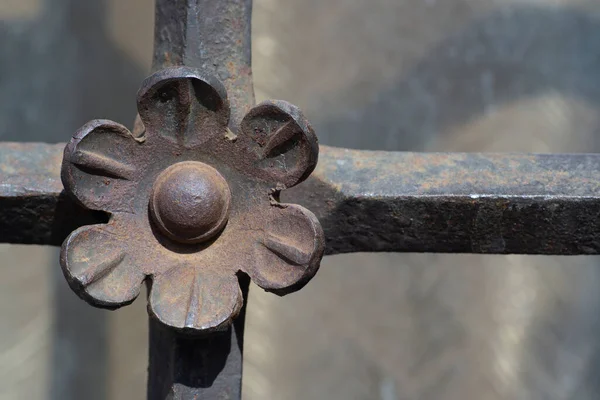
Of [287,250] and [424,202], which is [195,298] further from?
[424,202]

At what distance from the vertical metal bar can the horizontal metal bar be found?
0.36ft

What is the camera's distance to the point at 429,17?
1626mm

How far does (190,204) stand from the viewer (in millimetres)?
647

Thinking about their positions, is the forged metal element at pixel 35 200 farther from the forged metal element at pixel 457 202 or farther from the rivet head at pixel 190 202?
the forged metal element at pixel 457 202

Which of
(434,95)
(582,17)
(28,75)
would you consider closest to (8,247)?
(28,75)

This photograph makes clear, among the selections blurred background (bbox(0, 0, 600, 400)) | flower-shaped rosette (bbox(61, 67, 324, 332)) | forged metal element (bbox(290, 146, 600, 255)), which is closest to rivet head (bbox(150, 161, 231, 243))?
flower-shaped rosette (bbox(61, 67, 324, 332))

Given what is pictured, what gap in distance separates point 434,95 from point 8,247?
0.82 meters

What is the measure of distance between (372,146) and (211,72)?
0.92 m

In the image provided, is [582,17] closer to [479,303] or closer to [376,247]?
[479,303]

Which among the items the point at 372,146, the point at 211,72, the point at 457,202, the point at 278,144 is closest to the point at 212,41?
the point at 211,72

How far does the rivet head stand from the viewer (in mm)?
648

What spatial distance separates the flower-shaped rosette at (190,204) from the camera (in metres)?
0.64

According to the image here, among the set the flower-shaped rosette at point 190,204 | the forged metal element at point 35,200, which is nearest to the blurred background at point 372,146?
the forged metal element at point 35,200

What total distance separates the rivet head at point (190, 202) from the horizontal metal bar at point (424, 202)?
0.32 feet
